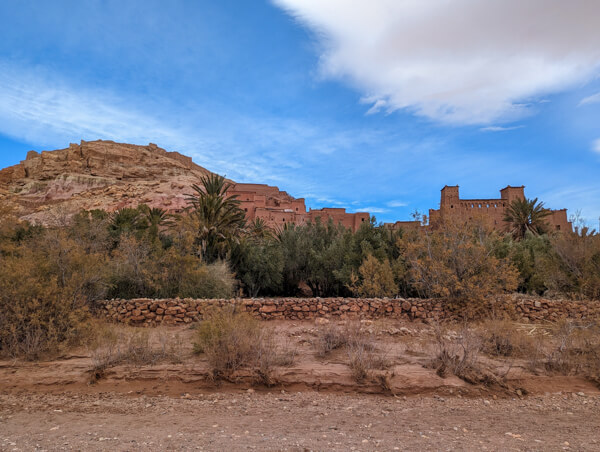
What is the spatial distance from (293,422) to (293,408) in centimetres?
57

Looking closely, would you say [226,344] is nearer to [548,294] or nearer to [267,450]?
[267,450]

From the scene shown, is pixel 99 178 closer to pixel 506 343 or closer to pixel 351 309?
pixel 351 309

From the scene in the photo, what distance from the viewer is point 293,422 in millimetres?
5113

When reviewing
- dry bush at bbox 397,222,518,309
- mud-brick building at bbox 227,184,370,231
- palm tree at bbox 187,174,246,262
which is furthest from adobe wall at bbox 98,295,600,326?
mud-brick building at bbox 227,184,370,231

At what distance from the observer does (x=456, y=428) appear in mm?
4859

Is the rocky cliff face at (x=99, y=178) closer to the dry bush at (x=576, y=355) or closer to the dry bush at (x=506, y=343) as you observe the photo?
the dry bush at (x=506, y=343)

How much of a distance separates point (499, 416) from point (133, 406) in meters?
5.50

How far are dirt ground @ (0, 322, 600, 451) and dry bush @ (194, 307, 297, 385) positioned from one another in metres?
0.21

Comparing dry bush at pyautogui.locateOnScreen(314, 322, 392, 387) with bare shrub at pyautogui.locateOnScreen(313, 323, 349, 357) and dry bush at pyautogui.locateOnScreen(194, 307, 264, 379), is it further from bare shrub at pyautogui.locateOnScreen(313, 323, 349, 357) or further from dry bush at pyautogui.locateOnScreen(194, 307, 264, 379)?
dry bush at pyautogui.locateOnScreen(194, 307, 264, 379)

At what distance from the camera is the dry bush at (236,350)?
260 inches

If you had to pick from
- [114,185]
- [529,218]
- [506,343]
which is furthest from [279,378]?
[114,185]

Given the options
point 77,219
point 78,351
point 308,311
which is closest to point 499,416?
point 308,311

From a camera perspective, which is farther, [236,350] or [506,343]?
[506,343]

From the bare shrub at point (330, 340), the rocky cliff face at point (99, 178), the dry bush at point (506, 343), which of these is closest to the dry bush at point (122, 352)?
the bare shrub at point (330, 340)
